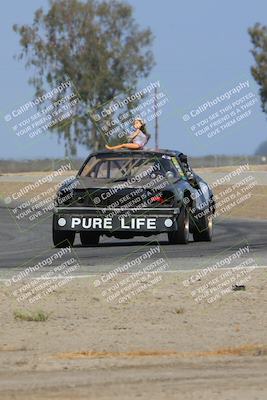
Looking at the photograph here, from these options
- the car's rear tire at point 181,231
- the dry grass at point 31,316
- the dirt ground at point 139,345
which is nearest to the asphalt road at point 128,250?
the car's rear tire at point 181,231

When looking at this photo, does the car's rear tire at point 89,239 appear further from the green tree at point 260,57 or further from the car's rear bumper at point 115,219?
the green tree at point 260,57

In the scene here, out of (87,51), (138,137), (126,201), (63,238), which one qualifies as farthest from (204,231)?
(87,51)

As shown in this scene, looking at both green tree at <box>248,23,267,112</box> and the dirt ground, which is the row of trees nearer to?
green tree at <box>248,23,267,112</box>

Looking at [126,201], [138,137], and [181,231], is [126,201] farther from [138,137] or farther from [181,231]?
[138,137]

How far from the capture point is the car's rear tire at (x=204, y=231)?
65.5 feet

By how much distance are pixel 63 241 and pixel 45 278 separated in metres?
4.82

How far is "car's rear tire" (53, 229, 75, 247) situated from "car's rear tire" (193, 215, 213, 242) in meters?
2.26

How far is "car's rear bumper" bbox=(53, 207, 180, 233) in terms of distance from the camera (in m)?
18.1

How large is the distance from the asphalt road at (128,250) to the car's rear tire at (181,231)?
103mm

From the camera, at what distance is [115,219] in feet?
59.4

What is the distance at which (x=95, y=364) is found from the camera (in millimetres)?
8180

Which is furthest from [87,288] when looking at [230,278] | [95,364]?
[95,364]

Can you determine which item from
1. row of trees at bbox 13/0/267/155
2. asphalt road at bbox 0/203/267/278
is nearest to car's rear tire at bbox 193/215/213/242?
A: asphalt road at bbox 0/203/267/278

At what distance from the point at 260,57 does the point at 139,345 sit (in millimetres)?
82735
